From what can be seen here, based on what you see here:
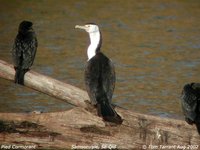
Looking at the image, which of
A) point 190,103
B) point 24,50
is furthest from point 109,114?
point 24,50

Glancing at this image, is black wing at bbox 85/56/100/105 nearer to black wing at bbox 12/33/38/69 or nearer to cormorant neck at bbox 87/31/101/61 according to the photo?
cormorant neck at bbox 87/31/101/61

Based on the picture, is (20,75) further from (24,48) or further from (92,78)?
(24,48)

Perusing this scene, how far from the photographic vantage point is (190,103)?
8258 mm

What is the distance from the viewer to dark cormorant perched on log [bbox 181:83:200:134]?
8.09m

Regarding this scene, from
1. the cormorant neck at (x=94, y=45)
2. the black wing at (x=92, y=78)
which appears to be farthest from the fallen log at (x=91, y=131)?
the cormorant neck at (x=94, y=45)

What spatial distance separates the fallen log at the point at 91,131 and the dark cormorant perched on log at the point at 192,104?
94 mm

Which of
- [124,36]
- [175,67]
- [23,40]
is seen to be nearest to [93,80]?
[23,40]

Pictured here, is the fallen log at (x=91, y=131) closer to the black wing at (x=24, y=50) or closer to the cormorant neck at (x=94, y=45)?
the cormorant neck at (x=94, y=45)

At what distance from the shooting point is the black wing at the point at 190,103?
8133mm

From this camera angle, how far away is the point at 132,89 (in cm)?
1291

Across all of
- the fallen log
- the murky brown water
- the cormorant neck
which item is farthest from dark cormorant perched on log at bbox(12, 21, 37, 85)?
the murky brown water

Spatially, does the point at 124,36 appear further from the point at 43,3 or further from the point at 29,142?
the point at 29,142

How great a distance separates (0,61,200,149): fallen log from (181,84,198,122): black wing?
135 mm

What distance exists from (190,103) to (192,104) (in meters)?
0.03
